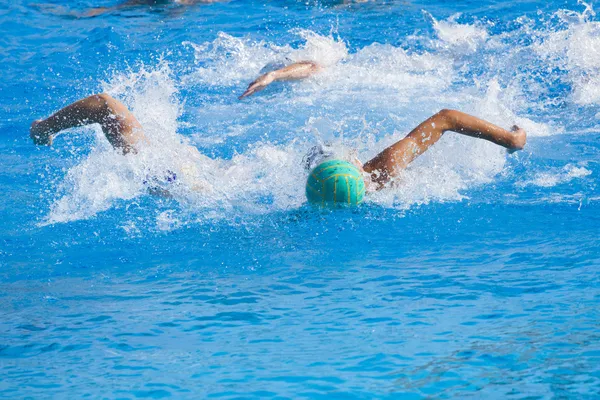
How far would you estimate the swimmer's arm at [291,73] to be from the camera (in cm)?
743

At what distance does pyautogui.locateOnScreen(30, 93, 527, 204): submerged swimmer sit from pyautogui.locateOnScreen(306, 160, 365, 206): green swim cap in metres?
0.01

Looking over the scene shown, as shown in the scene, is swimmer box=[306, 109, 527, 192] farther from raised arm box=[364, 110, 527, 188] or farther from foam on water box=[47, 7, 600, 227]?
foam on water box=[47, 7, 600, 227]

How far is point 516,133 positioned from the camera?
202 inches

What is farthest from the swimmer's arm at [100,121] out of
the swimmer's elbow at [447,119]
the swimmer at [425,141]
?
the swimmer's elbow at [447,119]

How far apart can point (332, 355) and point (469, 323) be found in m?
0.75

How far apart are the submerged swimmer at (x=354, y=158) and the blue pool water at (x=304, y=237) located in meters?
0.18

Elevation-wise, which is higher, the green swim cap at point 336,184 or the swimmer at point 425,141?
the swimmer at point 425,141

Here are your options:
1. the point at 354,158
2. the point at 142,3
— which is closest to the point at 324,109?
the point at 354,158

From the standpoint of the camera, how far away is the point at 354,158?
5.18 meters

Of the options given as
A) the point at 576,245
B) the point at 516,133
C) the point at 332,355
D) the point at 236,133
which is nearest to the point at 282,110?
the point at 236,133

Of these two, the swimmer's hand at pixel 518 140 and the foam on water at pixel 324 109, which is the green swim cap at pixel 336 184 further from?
the swimmer's hand at pixel 518 140

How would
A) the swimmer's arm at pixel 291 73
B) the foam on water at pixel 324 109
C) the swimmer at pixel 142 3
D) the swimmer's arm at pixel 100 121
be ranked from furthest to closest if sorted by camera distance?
the swimmer at pixel 142 3 → the swimmer's arm at pixel 291 73 → the foam on water at pixel 324 109 → the swimmer's arm at pixel 100 121

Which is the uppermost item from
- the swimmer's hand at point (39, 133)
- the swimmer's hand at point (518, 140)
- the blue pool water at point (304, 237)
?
the swimmer's hand at point (39, 133)

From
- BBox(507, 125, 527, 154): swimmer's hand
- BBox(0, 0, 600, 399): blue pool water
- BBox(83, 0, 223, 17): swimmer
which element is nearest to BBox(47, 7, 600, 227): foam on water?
BBox(0, 0, 600, 399): blue pool water
